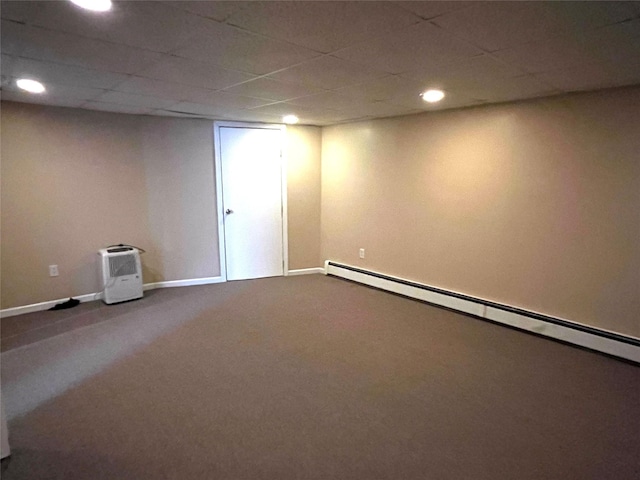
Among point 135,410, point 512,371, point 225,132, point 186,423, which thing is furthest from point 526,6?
point 225,132

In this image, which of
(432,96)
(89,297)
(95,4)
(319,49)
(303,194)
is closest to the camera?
(95,4)

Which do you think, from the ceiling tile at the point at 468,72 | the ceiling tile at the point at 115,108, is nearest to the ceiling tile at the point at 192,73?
the ceiling tile at the point at 468,72

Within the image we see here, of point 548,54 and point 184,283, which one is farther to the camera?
point 184,283

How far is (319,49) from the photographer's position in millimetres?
2023

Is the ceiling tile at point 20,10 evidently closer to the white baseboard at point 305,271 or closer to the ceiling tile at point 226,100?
the ceiling tile at point 226,100

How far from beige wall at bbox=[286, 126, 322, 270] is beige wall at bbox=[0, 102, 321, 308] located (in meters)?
0.02

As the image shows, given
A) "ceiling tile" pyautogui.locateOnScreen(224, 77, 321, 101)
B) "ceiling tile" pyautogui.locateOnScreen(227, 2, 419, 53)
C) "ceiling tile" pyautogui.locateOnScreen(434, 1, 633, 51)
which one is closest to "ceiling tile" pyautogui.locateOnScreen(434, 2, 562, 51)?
"ceiling tile" pyautogui.locateOnScreen(434, 1, 633, 51)

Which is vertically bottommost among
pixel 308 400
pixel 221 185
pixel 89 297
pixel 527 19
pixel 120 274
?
pixel 308 400

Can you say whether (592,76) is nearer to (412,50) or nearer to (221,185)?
(412,50)

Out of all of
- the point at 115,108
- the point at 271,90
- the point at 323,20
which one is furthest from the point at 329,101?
the point at 115,108

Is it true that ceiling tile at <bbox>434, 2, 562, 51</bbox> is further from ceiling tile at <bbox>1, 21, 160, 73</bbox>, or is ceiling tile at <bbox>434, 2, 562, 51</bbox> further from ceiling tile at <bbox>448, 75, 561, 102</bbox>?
ceiling tile at <bbox>1, 21, 160, 73</bbox>

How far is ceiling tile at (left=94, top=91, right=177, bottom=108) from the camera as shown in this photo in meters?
3.23

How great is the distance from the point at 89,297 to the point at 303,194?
9.73 ft

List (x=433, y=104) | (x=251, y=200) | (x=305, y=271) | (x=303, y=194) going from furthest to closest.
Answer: (x=305, y=271) → (x=303, y=194) → (x=251, y=200) → (x=433, y=104)
